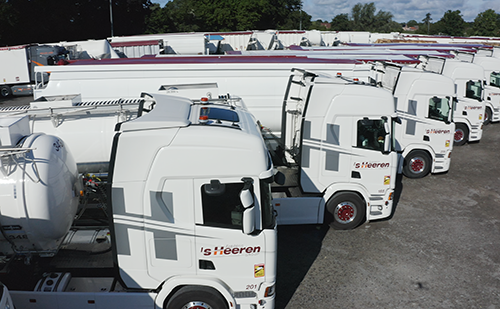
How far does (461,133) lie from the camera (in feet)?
54.8

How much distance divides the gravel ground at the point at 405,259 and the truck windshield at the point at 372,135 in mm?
2129

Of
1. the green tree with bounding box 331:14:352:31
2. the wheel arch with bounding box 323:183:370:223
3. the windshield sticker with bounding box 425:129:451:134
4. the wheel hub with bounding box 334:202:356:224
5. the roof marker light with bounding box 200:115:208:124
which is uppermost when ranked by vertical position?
the green tree with bounding box 331:14:352:31

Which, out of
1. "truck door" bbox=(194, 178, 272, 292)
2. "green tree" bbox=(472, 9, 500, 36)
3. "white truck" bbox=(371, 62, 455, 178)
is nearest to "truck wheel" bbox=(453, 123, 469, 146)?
"white truck" bbox=(371, 62, 455, 178)

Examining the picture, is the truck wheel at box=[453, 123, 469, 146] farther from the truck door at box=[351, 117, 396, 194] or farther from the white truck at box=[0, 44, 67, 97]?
the white truck at box=[0, 44, 67, 97]

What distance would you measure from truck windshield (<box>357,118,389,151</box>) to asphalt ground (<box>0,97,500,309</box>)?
6.99 feet

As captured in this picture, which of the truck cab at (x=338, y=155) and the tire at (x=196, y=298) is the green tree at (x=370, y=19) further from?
the tire at (x=196, y=298)

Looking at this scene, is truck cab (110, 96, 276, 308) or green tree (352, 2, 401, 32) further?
green tree (352, 2, 401, 32)

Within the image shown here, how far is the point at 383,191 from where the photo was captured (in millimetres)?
8938

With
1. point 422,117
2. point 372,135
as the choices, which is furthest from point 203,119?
point 422,117

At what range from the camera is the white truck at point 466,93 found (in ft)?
53.1

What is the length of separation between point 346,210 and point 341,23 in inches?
4316

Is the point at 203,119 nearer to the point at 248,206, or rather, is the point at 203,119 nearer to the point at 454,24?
the point at 248,206

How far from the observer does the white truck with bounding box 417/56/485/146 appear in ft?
53.1

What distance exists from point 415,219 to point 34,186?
8.62m
